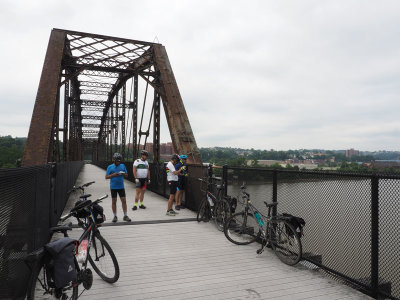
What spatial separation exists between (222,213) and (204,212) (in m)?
0.99

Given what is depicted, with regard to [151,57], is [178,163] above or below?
below

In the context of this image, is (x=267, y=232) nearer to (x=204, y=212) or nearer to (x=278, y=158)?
(x=204, y=212)

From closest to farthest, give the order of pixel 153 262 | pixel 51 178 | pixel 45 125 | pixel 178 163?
pixel 153 262 → pixel 51 178 → pixel 178 163 → pixel 45 125

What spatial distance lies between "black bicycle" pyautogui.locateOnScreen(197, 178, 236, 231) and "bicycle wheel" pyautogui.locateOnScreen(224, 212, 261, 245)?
1.85 feet

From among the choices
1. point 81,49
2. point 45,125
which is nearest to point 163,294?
point 45,125

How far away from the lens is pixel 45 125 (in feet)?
33.9

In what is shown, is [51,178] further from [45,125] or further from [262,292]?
[45,125]

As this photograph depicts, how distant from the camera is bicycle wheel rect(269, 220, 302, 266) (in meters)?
4.38

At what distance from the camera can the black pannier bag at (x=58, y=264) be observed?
2.49m

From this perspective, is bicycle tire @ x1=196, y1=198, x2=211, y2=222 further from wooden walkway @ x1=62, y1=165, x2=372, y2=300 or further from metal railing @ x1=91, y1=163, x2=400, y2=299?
wooden walkway @ x1=62, y1=165, x2=372, y2=300

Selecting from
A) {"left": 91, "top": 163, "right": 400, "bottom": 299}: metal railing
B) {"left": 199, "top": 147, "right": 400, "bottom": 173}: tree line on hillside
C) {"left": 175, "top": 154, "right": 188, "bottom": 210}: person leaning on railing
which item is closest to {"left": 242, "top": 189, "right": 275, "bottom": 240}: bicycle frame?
{"left": 91, "top": 163, "right": 400, "bottom": 299}: metal railing

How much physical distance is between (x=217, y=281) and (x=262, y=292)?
24.2 inches

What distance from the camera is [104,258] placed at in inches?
148

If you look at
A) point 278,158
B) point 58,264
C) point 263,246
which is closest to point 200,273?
point 263,246
